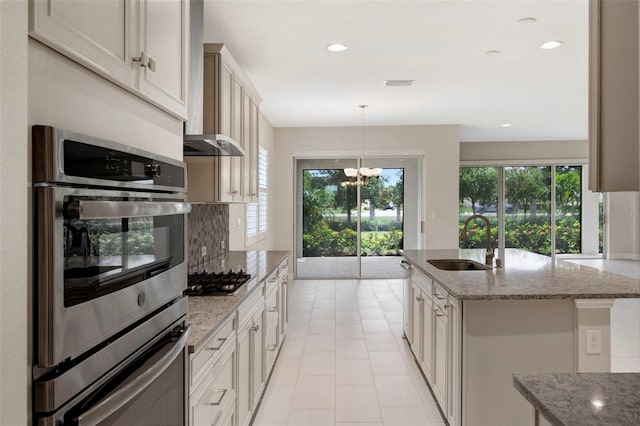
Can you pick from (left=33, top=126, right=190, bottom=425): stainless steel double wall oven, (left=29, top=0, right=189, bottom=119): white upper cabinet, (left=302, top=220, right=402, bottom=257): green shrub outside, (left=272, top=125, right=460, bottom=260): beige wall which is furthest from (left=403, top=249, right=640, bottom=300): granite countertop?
(left=302, top=220, right=402, bottom=257): green shrub outside

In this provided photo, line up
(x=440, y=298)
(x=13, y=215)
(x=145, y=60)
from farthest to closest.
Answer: (x=440, y=298), (x=145, y=60), (x=13, y=215)

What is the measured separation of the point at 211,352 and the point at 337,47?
295 cm

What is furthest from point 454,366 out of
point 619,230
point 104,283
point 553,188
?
point 619,230

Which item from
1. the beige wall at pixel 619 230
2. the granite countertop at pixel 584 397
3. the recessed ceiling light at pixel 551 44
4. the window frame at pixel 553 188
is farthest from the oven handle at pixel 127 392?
the beige wall at pixel 619 230

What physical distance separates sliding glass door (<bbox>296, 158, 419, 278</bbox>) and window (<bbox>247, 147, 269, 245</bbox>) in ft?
3.37

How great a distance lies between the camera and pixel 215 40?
3650mm

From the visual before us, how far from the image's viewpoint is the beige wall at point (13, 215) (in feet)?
2.12

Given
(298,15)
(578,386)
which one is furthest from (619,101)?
(298,15)

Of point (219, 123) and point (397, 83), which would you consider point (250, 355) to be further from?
point (397, 83)

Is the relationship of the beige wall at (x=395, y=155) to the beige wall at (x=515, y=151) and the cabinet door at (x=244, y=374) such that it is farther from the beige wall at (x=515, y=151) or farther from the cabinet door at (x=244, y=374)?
the cabinet door at (x=244, y=374)

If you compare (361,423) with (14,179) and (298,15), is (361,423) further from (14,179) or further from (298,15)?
(298,15)

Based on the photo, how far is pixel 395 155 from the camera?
7.66 meters

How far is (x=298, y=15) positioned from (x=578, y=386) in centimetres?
→ 291

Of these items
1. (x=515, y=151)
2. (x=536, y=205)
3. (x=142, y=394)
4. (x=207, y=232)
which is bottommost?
(x=142, y=394)
